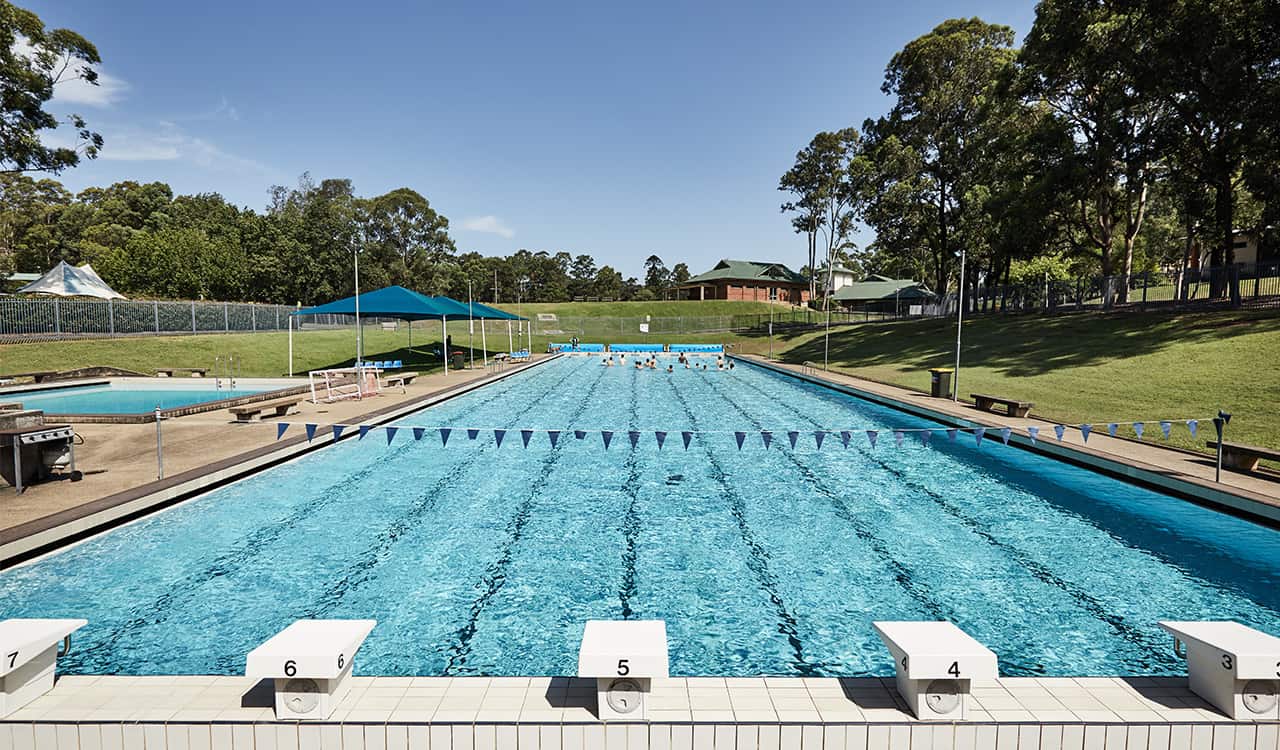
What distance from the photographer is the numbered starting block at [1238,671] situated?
2982mm

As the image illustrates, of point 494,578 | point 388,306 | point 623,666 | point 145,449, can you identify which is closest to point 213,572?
point 494,578

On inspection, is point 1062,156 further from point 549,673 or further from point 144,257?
point 144,257

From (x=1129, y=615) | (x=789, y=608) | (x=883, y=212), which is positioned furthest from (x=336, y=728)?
(x=883, y=212)

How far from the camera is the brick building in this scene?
73.9 meters

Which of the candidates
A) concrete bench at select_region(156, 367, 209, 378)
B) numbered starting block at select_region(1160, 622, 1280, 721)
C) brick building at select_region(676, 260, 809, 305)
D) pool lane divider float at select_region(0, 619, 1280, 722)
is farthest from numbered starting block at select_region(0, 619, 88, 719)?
brick building at select_region(676, 260, 809, 305)

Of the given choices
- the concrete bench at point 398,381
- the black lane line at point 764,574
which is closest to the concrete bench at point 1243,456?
the black lane line at point 764,574

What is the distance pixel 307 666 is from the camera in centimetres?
297

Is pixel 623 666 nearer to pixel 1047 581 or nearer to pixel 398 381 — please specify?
pixel 1047 581

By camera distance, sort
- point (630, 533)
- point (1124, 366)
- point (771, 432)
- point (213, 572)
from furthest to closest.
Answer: point (1124, 366), point (771, 432), point (630, 533), point (213, 572)

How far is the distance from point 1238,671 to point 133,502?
10326 mm

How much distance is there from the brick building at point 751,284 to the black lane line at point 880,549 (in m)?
64.1

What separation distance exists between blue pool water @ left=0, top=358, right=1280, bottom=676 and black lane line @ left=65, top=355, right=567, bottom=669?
28 mm

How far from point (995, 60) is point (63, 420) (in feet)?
143

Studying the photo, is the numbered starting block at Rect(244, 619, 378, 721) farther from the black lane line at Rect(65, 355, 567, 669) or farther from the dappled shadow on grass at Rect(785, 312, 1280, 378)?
the dappled shadow on grass at Rect(785, 312, 1280, 378)
